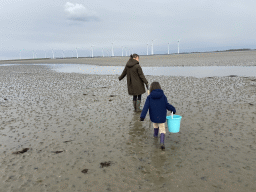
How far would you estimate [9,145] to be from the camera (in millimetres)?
5398

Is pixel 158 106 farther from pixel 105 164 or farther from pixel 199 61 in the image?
pixel 199 61

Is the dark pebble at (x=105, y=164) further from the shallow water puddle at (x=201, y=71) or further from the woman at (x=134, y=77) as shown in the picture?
the shallow water puddle at (x=201, y=71)

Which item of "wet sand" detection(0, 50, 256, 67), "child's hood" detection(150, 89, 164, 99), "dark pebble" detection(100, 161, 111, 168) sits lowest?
"dark pebble" detection(100, 161, 111, 168)

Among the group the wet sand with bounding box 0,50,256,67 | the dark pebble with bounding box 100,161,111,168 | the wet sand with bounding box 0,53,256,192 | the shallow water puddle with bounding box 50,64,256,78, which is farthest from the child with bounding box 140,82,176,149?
the wet sand with bounding box 0,50,256,67

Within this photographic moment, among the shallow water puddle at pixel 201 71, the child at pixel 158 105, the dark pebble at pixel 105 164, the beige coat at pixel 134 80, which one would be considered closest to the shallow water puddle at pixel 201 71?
the shallow water puddle at pixel 201 71

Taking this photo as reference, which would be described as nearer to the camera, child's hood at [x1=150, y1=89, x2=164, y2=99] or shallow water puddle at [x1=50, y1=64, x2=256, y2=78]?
child's hood at [x1=150, y1=89, x2=164, y2=99]

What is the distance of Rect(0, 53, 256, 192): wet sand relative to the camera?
11.9 ft

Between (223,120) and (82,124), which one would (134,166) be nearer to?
(82,124)

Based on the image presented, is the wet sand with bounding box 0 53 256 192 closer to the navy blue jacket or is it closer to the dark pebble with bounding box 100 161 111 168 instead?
the dark pebble with bounding box 100 161 111 168

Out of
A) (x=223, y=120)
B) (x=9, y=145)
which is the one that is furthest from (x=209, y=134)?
(x=9, y=145)

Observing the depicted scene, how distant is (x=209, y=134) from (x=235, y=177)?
6.56 feet

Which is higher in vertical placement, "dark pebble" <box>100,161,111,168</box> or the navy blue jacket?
the navy blue jacket

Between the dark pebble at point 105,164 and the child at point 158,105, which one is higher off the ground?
the child at point 158,105

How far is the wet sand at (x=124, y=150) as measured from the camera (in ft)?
11.9
